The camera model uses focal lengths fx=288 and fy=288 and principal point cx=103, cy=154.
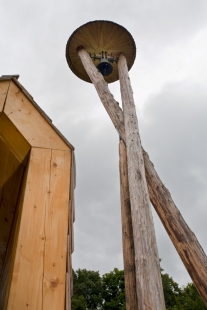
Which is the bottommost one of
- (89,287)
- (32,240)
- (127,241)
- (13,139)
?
(32,240)

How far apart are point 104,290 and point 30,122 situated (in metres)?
30.4

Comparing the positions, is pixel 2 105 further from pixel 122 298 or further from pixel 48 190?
pixel 122 298

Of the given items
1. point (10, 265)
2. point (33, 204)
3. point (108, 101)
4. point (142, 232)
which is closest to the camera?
point (33, 204)

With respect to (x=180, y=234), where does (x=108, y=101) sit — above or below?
above

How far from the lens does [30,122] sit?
2.14 meters

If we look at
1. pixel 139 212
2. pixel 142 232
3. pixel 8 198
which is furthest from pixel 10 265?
pixel 139 212

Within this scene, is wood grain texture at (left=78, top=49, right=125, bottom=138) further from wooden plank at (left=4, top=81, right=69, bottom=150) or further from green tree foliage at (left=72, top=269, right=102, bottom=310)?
green tree foliage at (left=72, top=269, right=102, bottom=310)

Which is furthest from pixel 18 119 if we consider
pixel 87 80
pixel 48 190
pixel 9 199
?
pixel 87 80

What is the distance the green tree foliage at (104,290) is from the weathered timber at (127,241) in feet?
77.1

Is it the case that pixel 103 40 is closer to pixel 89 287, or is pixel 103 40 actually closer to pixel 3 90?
pixel 3 90

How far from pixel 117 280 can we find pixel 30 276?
3068 centimetres

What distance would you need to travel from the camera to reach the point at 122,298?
87.1 ft

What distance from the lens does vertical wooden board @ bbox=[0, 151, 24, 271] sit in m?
Answer: 2.42

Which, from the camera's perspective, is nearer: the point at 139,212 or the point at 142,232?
the point at 142,232
